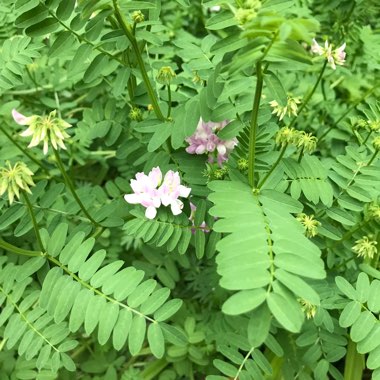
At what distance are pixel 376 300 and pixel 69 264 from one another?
782 millimetres

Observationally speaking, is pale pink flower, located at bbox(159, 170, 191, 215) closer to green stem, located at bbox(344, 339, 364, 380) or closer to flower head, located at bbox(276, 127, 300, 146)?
flower head, located at bbox(276, 127, 300, 146)

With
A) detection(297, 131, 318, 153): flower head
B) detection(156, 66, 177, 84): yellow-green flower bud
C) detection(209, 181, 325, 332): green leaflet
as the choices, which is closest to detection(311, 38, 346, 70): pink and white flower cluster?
detection(297, 131, 318, 153): flower head

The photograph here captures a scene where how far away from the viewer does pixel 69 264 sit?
1293 mm

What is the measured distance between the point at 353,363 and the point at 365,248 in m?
0.38

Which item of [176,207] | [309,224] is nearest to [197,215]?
[176,207]

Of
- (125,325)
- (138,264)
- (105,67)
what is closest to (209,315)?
(138,264)

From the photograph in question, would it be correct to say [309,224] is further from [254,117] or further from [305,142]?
[254,117]

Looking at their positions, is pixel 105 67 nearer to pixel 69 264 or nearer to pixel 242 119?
pixel 242 119

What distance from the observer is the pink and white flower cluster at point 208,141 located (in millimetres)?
1451

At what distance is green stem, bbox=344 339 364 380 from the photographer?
4.98ft

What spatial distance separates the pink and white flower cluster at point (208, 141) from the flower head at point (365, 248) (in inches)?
17.6

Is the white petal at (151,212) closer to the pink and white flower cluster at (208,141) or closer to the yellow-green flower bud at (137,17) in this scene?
the pink and white flower cluster at (208,141)

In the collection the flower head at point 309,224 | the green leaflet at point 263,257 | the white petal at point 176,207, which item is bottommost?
the flower head at point 309,224

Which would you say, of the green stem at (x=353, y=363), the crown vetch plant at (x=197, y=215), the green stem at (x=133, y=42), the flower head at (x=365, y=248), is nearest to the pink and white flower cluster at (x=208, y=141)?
the crown vetch plant at (x=197, y=215)
